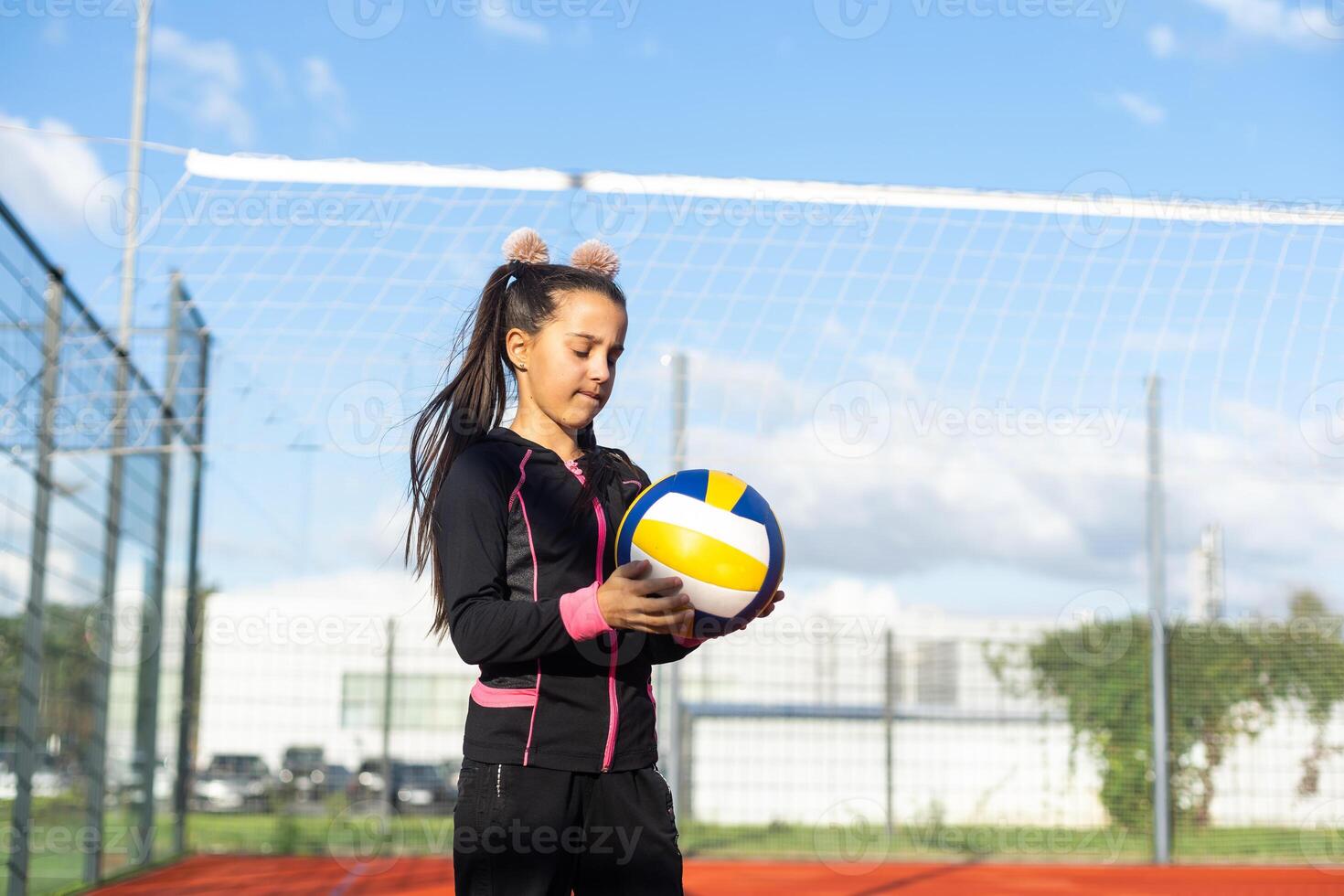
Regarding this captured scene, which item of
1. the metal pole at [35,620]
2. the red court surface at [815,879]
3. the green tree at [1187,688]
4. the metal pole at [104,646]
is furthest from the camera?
the green tree at [1187,688]

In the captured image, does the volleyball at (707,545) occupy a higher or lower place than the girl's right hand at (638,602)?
higher

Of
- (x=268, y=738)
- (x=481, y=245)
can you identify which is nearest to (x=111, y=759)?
(x=268, y=738)

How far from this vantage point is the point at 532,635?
197 centimetres

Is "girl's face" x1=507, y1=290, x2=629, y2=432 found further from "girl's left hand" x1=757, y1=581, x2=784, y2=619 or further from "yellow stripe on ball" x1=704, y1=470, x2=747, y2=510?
"girl's left hand" x1=757, y1=581, x2=784, y2=619

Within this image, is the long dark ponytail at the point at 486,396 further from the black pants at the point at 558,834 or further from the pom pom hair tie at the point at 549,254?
the black pants at the point at 558,834

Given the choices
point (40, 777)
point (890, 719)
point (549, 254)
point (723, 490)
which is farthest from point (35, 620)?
point (890, 719)

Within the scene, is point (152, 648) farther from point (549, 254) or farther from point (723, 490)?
point (723, 490)

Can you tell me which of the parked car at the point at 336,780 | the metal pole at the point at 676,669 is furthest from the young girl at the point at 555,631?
the parked car at the point at 336,780

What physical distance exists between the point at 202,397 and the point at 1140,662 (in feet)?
23.9

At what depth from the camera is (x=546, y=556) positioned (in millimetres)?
2174

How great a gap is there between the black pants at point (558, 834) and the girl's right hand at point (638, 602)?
34cm

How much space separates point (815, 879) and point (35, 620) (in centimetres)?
544

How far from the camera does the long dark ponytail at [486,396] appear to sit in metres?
2.37

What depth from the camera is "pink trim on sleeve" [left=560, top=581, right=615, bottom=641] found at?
1.93 metres
